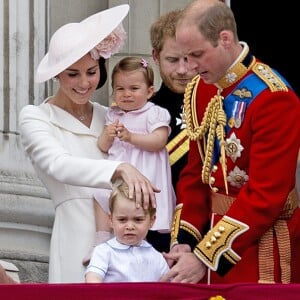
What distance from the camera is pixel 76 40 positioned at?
26.1ft

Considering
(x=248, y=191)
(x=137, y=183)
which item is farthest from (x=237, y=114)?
(x=137, y=183)

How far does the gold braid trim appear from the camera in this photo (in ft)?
24.6

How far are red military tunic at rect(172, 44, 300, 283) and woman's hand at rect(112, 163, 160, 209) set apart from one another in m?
0.21

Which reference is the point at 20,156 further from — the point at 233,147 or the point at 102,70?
the point at 233,147

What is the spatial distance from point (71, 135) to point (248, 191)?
911mm

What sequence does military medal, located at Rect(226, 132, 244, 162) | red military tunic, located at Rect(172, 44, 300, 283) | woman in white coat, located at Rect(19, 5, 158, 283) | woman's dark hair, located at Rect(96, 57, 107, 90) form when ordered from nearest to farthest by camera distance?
red military tunic, located at Rect(172, 44, 300, 283), military medal, located at Rect(226, 132, 244, 162), woman in white coat, located at Rect(19, 5, 158, 283), woman's dark hair, located at Rect(96, 57, 107, 90)

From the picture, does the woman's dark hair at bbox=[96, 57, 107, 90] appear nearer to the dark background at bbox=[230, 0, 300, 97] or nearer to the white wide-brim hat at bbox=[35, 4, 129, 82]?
the white wide-brim hat at bbox=[35, 4, 129, 82]

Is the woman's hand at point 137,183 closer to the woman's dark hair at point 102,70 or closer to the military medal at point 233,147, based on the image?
the military medal at point 233,147

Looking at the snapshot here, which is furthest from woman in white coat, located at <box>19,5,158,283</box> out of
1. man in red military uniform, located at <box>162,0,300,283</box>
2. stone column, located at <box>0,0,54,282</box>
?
stone column, located at <box>0,0,54,282</box>

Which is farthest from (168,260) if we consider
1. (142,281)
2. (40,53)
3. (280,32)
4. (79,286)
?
(280,32)

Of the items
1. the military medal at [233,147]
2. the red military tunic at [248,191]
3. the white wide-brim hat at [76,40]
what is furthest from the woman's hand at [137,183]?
the white wide-brim hat at [76,40]

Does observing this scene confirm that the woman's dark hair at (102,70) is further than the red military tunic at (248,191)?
Yes

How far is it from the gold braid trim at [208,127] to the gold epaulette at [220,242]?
0.19 m

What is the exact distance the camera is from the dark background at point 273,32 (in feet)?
35.1
